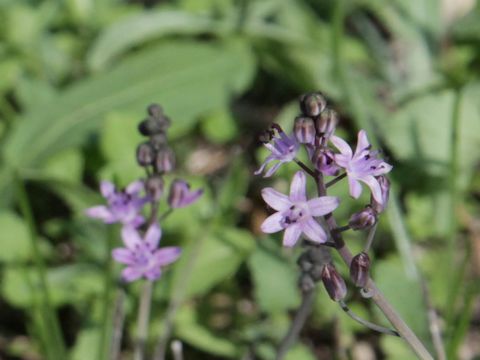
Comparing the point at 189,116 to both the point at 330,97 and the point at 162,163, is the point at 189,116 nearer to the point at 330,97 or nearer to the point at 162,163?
the point at 330,97

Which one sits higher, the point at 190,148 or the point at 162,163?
the point at 190,148

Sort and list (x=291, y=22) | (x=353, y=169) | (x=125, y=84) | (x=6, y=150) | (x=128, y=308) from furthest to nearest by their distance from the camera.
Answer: (x=291, y=22)
(x=125, y=84)
(x=6, y=150)
(x=128, y=308)
(x=353, y=169)

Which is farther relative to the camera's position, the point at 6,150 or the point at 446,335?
the point at 6,150

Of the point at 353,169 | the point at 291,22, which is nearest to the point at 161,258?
the point at 353,169

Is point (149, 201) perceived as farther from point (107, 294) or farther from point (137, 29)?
point (137, 29)

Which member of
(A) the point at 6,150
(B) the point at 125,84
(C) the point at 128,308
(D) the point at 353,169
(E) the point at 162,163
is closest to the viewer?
(D) the point at 353,169

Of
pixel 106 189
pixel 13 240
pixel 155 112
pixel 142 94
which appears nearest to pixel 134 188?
pixel 106 189

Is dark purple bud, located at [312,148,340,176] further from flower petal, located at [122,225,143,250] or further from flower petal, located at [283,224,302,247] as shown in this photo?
flower petal, located at [122,225,143,250]
